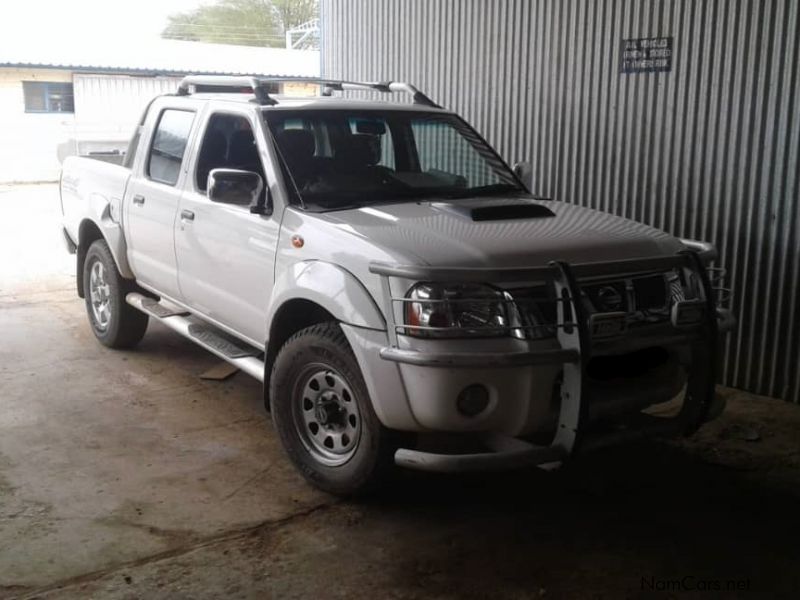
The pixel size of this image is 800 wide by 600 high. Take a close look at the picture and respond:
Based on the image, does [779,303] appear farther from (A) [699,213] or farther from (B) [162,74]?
(B) [162,74]

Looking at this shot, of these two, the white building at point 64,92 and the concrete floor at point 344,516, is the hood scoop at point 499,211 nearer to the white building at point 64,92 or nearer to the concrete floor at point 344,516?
the concrete floor at point 344,516

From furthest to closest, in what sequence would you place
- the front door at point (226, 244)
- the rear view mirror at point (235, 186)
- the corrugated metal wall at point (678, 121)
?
the corrugated metal wall at point (678, 121), the front door at point (226, 244), the rear view mirror at point (235, 186)

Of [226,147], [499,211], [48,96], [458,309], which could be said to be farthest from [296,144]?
[48,96]

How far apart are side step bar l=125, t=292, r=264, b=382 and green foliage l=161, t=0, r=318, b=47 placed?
Answer: 49.9 meters

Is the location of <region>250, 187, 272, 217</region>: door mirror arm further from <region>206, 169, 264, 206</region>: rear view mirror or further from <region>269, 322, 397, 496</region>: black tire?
<region>269, 322, 397, 496</region>: black tire

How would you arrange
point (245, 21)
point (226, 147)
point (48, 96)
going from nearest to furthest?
point (226, 147) < point (48, 96) < point (245, 21)

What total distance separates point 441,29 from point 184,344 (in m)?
3.86

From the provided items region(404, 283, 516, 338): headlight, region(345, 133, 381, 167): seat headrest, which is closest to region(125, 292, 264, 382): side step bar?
region(345, 133, 381, 167): seat headrest

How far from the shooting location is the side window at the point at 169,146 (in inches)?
233

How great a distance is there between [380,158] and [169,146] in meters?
1.69

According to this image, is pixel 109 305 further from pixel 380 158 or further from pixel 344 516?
pixel 344 516

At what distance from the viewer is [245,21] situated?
55656 millimetres

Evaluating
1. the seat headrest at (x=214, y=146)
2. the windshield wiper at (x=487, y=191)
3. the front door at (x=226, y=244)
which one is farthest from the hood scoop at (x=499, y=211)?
the seat headrest at (x=214, y=146)

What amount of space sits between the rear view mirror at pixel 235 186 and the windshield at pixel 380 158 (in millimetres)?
198
